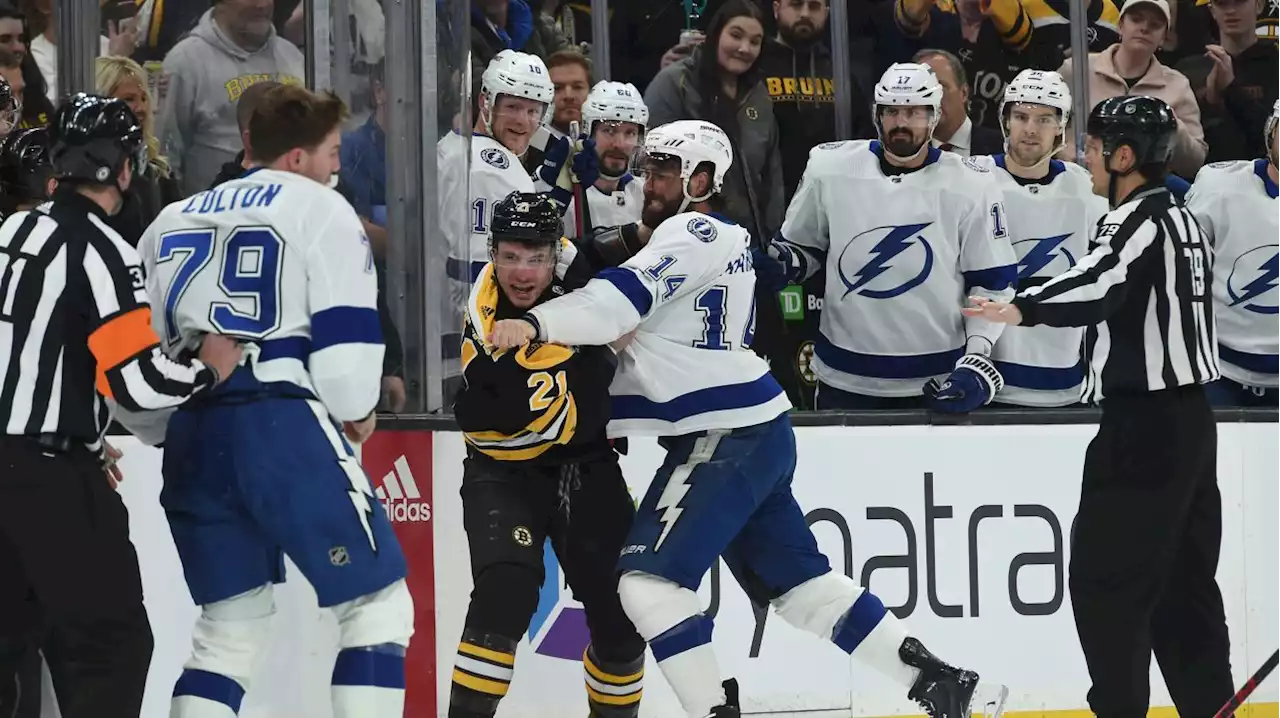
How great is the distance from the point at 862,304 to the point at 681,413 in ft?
4.29

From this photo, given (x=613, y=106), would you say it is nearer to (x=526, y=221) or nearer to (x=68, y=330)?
(x=526, y=221)

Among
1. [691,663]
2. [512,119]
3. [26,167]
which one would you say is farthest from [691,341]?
[26,167]

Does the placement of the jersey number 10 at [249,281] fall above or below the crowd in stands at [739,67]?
below

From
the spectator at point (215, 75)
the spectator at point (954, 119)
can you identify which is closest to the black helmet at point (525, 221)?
the spectator at point (215, 75)

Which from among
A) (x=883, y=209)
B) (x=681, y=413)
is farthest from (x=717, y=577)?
(x=883, y=209)

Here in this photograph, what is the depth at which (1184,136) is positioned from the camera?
630 cm

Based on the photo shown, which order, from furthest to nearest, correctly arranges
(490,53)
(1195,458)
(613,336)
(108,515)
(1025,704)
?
(490,53)
(1025,704)
(1195,458)
(613,336)
(108,515)

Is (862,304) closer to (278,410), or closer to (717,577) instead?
(717,577)

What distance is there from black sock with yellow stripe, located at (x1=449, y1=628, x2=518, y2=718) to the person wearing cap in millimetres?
3225

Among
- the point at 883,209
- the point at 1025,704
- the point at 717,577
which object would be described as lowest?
the point at 1025,704

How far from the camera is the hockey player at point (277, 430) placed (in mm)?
3467

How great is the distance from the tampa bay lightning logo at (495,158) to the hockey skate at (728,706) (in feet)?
5.78

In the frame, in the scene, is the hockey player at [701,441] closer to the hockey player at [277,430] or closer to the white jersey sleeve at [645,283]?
the white jersey sleeve at [645,283]

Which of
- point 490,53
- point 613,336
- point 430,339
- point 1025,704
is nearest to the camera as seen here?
point 613,336
